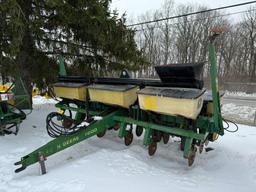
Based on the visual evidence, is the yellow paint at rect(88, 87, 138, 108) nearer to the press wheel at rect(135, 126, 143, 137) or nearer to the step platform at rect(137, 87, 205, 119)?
the step platform at rect(137, 87, 205, 119)

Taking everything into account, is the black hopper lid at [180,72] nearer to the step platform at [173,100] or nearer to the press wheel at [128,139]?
the step platform at [173,100]

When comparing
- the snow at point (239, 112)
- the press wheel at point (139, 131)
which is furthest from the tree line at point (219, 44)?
the press wheel at point (139, 131)

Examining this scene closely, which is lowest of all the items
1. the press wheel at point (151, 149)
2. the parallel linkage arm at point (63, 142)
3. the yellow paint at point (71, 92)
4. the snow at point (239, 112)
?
the snow at point (239, 112)

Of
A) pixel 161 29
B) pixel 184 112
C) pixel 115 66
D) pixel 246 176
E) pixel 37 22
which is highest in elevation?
pixel 161 29

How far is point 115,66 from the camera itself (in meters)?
7.89

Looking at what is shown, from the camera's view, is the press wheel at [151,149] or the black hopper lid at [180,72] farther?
the press wheel at [151,149]

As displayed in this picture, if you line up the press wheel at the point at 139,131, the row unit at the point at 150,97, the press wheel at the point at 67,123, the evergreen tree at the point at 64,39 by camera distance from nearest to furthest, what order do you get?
the row unit at the point at 150,97, the press wheel at the point at 139,131, the evergreen tree at the point at 64,39, the press wheel at the point at 67,123

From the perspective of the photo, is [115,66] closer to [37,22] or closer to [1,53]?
[37,22]

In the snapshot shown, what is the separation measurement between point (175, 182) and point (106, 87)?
2.06 metres

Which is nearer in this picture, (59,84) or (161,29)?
(59,84)

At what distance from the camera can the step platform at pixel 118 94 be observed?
181 inches

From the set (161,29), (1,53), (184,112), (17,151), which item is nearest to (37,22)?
(1,53)

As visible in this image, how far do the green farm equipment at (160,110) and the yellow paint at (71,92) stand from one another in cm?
21

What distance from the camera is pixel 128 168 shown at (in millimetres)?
3988
